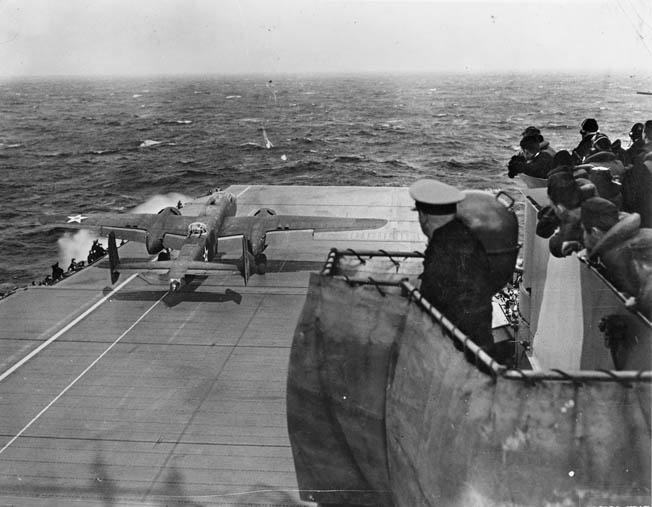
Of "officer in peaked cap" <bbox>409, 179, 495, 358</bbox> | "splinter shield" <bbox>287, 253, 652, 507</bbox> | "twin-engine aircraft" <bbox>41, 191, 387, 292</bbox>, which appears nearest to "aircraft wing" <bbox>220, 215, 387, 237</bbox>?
"twin-engine aircraft" <bbox>41, 191, 387, 292</bbox>

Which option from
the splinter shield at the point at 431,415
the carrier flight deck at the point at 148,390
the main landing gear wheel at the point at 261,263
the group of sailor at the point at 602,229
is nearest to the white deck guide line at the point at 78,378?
the carrier flight deck at the point at 148,390

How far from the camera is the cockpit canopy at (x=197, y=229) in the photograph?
27.2 meters

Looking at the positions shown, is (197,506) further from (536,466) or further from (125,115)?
→ (125,115)

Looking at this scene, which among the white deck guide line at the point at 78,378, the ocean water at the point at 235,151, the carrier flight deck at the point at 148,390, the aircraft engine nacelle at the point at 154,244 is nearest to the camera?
the carrier flight deck at the point at 148,390

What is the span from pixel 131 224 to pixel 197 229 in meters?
6.26

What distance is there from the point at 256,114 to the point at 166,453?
14665 cm

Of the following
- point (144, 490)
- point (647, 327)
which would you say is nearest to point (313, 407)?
point (647, 327)

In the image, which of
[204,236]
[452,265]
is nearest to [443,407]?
[452,265]

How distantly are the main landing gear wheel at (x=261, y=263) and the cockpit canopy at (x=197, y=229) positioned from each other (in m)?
2.83

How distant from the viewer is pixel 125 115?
152375 millimetres

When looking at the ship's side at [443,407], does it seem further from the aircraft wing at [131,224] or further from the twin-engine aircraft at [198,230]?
the aircraft wing at [131,224]

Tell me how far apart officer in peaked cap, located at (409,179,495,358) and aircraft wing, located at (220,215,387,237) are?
24.1 meters

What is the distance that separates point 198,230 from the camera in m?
27.5

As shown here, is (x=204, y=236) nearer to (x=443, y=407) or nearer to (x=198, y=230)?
(x=198, y=230)
